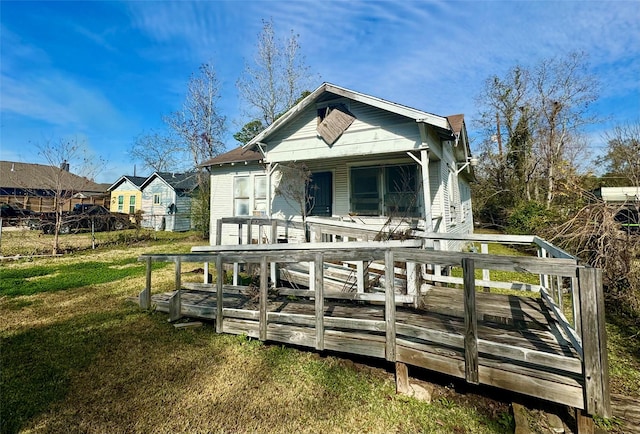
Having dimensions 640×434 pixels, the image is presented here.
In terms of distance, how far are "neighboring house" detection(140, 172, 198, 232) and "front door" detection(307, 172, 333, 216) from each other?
15.6 meters

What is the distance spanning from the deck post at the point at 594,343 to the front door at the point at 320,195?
899 centimetres

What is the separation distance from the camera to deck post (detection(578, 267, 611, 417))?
2.22 meters

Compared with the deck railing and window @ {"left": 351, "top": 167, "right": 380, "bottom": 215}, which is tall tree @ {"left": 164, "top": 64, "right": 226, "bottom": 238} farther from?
the deck railing

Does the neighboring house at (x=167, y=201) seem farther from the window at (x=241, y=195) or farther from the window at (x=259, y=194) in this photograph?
the window at (x=259, y=194)

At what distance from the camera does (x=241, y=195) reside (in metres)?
13.6

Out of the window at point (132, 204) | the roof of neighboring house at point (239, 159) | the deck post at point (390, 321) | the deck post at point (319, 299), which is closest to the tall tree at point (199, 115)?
the roof of neighboring house at point (239, 159)

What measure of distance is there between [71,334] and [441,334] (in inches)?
217

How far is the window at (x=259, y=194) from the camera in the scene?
42.8ft

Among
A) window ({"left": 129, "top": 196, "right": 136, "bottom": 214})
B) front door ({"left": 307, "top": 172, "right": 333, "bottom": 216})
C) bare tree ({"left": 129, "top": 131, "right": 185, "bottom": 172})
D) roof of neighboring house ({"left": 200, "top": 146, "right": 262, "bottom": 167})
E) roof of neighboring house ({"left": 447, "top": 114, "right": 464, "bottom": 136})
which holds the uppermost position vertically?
bare tree ({"left": 129, "top": 131, "right": 185, "bottom": 172})

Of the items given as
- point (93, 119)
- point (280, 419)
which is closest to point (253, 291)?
point (280, 419)

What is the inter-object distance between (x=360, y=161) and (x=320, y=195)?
2.13 m

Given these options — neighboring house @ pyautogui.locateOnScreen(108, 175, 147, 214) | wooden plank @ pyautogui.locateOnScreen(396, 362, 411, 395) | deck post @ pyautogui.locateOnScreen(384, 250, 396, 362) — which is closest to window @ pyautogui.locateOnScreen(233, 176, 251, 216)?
deck post @ pyautogui.locateOnScreen(384, 250, 396, 362)

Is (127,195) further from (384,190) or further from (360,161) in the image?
(384,190)

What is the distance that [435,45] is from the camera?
983 centimetres
